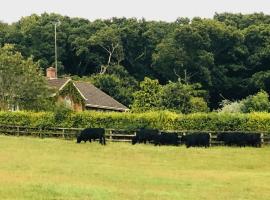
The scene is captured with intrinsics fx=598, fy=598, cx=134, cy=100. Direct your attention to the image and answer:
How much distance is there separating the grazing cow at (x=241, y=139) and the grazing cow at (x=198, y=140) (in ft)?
4.97

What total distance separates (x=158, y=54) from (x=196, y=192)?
7466cm

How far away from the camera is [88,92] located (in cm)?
6931

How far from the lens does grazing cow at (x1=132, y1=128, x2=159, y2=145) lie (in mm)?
40906

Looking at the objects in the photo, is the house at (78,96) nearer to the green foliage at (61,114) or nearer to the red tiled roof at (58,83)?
the red tiled roof at (58,83)

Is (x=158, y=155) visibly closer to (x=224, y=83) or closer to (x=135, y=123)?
(x=135, y=123)

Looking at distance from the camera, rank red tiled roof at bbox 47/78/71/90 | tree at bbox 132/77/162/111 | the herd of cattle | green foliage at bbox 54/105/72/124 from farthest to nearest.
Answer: red tiled roof at bbox 47/78/71/90, tree at bbox 132/77/162/111, green foliage at bbox 54/105/72/124, the herd of cattle

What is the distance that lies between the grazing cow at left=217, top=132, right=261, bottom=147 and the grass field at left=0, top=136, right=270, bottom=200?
6.49 ft

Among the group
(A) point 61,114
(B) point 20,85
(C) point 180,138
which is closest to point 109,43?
(B) point 20,85

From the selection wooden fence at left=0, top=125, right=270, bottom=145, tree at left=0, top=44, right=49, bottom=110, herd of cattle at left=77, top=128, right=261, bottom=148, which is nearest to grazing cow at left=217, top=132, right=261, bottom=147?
herd of cattle at left=77, top=128, right=261, bottom=148

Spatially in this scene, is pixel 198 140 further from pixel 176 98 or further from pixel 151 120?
pixel 176 98

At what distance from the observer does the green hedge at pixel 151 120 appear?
42062mm

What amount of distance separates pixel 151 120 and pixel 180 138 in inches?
169

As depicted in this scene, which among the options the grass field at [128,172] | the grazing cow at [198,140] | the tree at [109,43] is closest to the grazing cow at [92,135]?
the grass field at [128,172]

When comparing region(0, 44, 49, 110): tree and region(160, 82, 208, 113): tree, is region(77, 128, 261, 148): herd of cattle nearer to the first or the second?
region(0, 44, 49, 110): tree
